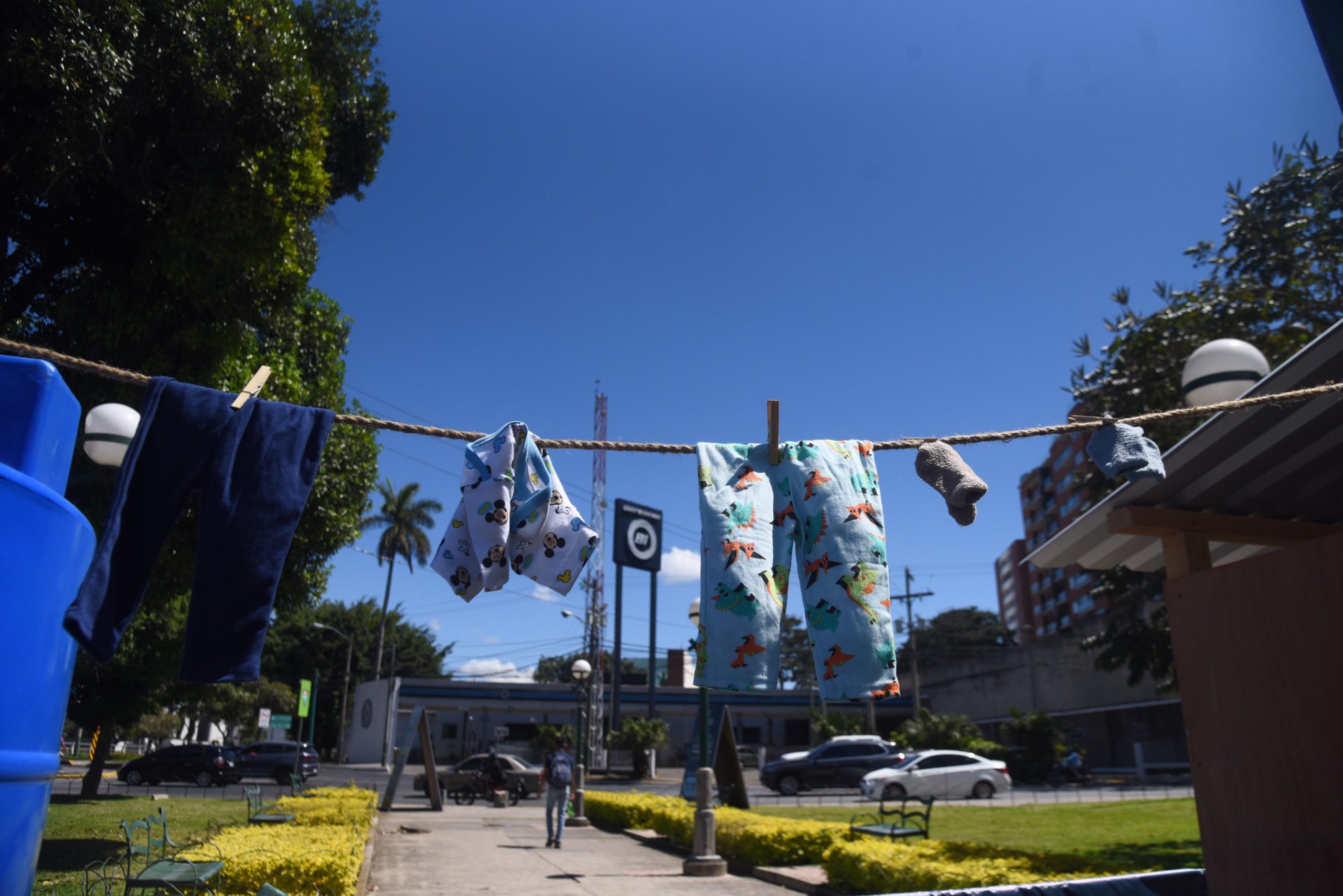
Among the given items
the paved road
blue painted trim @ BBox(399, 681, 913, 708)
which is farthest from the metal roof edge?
blue painted trim @ BBox(399, 681, 913, 708)

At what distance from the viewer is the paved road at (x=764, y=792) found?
21047 millimetres

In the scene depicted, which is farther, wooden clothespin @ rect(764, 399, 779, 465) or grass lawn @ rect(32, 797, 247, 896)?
grass lawn @ rect(32, 797, 247, 896)

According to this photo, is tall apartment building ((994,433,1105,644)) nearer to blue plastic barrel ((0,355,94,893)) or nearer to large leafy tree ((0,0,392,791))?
large leafy tree ((0,0,392,791))

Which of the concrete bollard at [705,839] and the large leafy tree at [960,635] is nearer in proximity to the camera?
the concrete bollard at [705,839]

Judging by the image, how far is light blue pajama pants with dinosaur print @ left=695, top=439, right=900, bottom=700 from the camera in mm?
3541

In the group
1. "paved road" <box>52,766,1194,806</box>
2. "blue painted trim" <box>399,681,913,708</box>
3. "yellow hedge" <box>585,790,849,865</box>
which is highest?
"blue painted trim" <box>399,681,913,708</box>

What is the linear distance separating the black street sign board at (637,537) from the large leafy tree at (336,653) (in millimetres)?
24602

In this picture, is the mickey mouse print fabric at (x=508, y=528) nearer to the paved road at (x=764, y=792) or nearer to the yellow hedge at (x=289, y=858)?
the yellow hedge at (x=289, y=858)

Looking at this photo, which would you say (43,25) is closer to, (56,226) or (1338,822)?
(56,226)

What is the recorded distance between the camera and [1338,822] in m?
4.27

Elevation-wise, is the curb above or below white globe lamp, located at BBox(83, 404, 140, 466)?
below

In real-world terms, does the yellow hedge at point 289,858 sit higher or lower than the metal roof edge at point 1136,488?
lower

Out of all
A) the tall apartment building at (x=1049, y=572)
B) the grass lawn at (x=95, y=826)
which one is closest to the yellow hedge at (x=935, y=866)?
the grass lawn at (x=95, y=826)

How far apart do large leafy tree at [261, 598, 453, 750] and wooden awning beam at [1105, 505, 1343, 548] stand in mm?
50116
